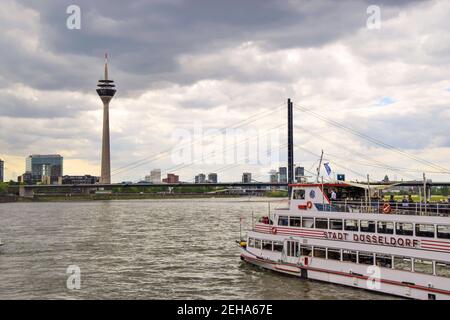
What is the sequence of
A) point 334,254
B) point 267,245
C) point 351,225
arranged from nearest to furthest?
point 351,225 → point 334,254 → point 267,245

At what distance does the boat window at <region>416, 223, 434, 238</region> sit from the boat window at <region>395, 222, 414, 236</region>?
460mm

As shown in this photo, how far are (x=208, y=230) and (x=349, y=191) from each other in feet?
108

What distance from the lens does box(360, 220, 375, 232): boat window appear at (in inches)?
1043

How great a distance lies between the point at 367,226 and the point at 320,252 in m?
3.53

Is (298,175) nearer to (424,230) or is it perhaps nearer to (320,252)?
(320,252)

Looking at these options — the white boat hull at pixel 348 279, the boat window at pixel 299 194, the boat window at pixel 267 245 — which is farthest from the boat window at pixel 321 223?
the boat window at pixel 267 245

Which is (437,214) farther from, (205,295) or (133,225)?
(133,225)

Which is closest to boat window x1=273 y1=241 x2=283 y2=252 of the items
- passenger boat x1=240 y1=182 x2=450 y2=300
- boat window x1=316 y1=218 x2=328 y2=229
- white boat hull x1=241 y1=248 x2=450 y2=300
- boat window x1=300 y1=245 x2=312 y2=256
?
passenger boat x1=240 y1=182 x2=450 y2=300

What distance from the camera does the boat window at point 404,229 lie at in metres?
24.9

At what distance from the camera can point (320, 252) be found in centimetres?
2869

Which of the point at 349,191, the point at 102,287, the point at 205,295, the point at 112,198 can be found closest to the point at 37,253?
the point at 102,287

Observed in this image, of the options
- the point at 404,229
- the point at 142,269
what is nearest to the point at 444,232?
the point at 404,229

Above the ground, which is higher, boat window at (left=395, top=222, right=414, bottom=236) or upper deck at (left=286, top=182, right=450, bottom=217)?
upper deck at (left=286, top=182, right=450, bottom=217)

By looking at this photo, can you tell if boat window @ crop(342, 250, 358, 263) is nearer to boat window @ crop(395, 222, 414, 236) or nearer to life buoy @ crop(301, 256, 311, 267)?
life buoy @ crop(301, 256, 311, 267)
